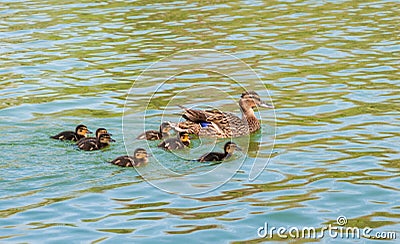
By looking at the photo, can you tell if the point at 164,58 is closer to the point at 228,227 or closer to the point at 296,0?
the point at 296,0

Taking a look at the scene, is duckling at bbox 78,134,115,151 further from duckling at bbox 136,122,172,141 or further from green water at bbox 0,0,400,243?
duckling at bbox 136,122,172,141

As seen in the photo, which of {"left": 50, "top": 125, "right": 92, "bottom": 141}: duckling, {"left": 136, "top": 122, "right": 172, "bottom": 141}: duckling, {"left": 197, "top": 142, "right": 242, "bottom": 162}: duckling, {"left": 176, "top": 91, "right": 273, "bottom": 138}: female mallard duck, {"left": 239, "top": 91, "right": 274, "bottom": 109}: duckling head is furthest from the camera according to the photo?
{"left": 239, "top": 91, "right": 274, "bottom": 109}: duckling head

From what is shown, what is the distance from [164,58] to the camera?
1286 centimetres

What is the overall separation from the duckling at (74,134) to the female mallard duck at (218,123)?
3.26 ft

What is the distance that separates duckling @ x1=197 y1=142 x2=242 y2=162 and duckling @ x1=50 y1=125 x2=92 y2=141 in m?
1.26

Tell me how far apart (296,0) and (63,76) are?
211 inches

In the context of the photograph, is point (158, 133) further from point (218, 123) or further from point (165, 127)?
point (218, 123)

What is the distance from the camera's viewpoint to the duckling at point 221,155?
8820 millimetres

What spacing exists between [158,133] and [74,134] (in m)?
0.81

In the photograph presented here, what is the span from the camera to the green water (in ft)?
24.1

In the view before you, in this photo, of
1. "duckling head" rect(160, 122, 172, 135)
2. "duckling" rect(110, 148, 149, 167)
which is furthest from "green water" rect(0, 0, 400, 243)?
"duckling head" rect(160, 122, 172, 135)

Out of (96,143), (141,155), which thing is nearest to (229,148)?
(141,155)

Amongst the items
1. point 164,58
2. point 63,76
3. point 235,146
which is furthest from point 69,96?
point 235,146

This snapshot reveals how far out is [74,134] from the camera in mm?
9492
